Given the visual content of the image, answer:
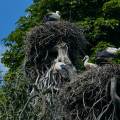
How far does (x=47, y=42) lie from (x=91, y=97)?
2.63 m

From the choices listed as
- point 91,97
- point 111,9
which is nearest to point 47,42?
point 91,97

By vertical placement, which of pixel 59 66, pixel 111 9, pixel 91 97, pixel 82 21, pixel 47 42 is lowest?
pixel 91 97

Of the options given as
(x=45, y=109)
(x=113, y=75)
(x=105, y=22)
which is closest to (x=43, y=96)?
(x=45, y=109)

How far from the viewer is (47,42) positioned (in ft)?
41.5

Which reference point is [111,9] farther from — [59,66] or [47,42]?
[59,66]

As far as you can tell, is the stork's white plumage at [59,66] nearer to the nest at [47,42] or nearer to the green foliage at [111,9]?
the nest at [47,42]

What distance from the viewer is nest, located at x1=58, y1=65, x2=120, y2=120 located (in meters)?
10.1

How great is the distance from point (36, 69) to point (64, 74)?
79 centimetres

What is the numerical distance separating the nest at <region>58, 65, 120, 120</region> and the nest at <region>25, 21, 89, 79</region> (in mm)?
2136

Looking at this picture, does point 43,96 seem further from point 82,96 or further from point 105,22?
point 105,22

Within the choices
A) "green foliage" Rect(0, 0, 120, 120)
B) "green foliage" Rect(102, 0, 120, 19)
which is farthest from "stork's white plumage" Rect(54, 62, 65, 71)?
"green foliage" Rect(102, 0, 120, 19)

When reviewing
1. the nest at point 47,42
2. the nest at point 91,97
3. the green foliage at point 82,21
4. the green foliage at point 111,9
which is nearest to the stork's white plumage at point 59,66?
the nest at point 47,42

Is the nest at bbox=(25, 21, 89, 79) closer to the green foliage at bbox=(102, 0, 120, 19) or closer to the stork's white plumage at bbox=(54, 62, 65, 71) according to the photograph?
the stork's white plumage at bbox=(54, 62, 65, 71)

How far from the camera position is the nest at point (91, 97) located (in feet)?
33.2
